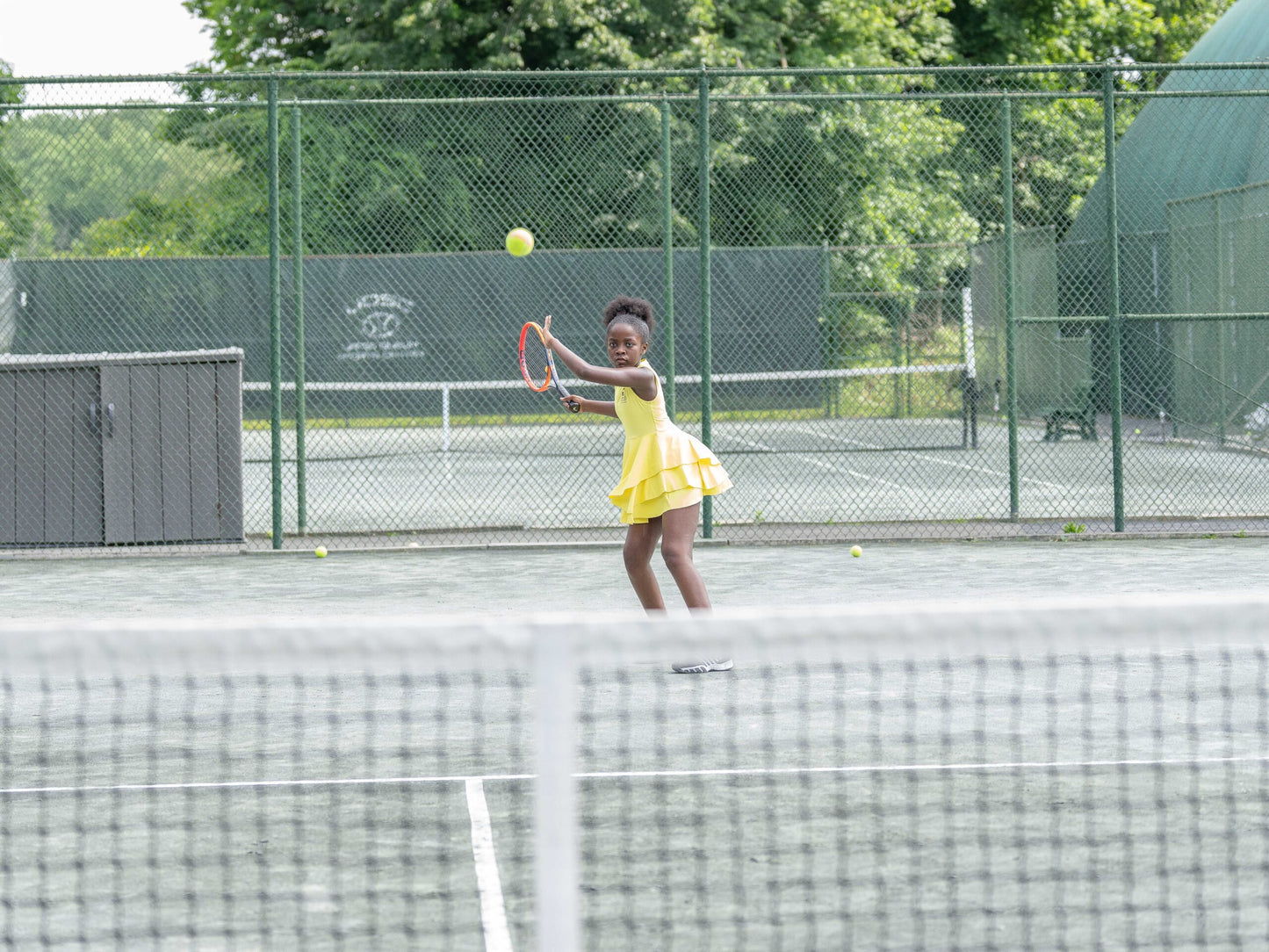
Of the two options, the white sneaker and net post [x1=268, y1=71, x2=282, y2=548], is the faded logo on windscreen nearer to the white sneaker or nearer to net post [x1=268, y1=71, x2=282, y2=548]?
net post [x1=268, y1=71, x2=282, y2=548]

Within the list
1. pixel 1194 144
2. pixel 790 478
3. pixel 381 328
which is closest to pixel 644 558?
pixel 790 478

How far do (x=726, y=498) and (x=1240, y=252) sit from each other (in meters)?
5.25

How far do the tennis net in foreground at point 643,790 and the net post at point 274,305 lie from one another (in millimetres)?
3917

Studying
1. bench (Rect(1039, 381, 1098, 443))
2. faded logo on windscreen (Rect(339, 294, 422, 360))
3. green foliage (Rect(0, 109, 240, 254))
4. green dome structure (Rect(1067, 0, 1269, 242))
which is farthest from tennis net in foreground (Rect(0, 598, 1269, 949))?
green dome structure (Rect(1067, 0, 1269, 242))

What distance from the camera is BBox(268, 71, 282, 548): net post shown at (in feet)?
32.6

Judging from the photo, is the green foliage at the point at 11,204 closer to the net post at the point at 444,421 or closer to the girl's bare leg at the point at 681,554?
the net post at the point at 444,421

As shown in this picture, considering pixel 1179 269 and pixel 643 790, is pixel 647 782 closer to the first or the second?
pixel 643 790

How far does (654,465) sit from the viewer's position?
6352 millimetres

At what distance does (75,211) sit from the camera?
11.3 meters

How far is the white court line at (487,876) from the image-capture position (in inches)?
134

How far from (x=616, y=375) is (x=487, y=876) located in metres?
2.64

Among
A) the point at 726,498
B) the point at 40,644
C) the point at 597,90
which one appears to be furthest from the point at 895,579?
the point at 597,90

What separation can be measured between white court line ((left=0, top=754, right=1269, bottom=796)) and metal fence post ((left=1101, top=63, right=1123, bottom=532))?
5.76 m

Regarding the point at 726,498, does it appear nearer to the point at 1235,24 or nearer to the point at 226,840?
the point at 226,840
